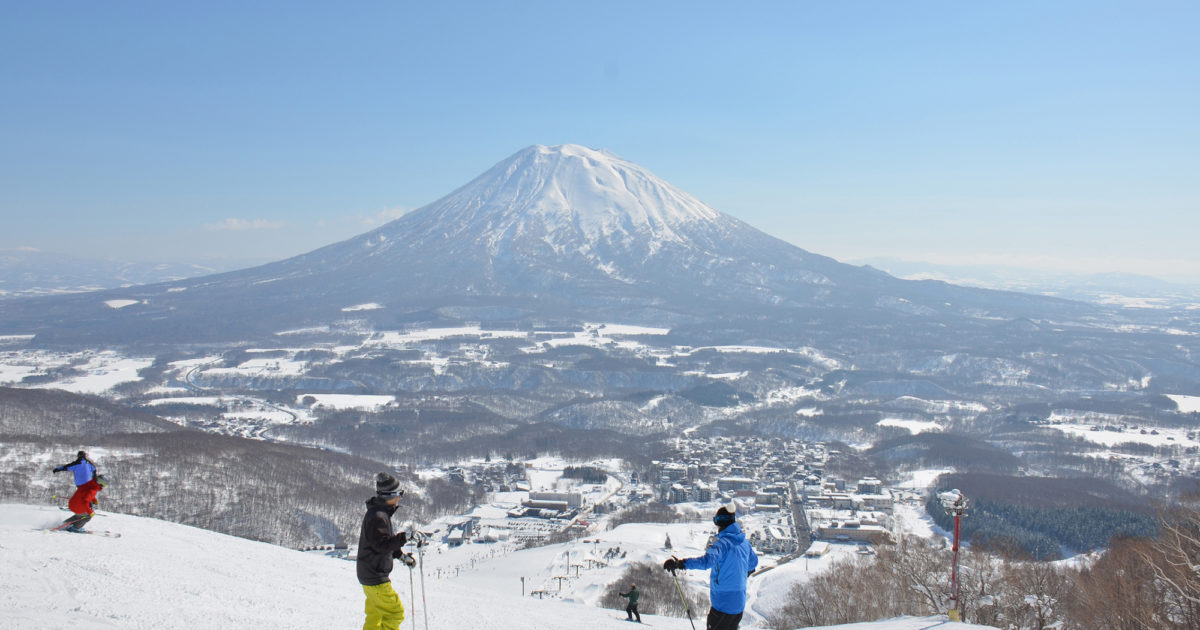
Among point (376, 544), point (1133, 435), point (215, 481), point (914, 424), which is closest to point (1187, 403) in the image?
point (1133, 435)

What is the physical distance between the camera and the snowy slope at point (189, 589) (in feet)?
34.0

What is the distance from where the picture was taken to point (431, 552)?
44062 millimetres

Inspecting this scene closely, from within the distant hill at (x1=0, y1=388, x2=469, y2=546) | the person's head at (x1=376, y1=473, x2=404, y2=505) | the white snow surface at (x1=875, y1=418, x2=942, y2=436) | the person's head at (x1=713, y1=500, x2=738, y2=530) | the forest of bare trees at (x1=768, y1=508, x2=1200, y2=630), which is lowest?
the white snow surface at (x1=875, y1=418, x2=942, y2=436)

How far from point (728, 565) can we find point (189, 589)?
29.2ft

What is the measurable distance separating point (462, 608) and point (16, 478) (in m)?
42.0

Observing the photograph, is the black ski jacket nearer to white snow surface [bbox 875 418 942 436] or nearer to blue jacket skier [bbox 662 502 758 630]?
blue jacket skier [bbox 662 502 758 630]

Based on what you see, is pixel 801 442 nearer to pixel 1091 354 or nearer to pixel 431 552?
pixel 431 552

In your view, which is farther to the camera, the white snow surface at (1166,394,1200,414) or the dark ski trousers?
the white snow surface at (1166,394,1200,414)

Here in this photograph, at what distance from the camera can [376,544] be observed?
8.25 meters

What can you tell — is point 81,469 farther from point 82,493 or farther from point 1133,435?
point 1133,435

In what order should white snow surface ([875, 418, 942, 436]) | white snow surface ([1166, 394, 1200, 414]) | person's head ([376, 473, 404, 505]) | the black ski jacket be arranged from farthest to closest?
1. white snow surface ([1166, 394, 1200, 414])
2. white snow surface ([875, 418, 942, 436])
3. the black ski jacket
4. person's head ([376, 473, 404, 505])

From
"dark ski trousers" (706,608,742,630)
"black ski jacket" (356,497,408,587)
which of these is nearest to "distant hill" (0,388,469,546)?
"black ski jacket" (356,497,408,587)

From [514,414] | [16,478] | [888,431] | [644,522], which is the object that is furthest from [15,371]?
[888,431]

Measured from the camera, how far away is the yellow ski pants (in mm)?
8469
